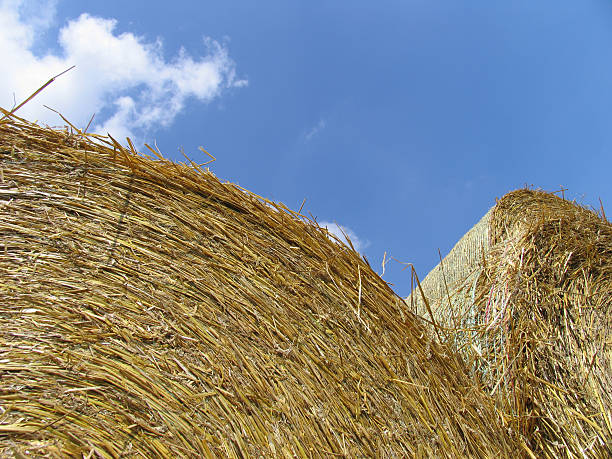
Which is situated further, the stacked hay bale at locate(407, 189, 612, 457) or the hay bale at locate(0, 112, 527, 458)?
the stacked hay bale at locate(407, 189, 612, 457)

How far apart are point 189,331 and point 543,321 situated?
175cm

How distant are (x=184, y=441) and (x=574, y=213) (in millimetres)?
2630

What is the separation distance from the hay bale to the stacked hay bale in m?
0.23

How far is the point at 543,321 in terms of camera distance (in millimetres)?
2520

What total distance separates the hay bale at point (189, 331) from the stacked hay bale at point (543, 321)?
0.23 meters

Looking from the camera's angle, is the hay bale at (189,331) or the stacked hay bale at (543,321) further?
the stacked hay bale at (543,321)

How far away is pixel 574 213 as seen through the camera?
3115 millimetres

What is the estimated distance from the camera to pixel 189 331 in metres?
1.75

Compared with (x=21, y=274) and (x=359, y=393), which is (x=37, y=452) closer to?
(x=21, y=274)

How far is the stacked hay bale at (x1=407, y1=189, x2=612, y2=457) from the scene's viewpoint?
228 cm

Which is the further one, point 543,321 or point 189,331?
point 543,321

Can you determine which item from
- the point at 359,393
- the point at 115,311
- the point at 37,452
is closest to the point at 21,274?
the point at 115,311

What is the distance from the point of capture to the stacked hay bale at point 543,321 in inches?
89.7

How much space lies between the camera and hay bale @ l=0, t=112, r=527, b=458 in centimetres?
159
